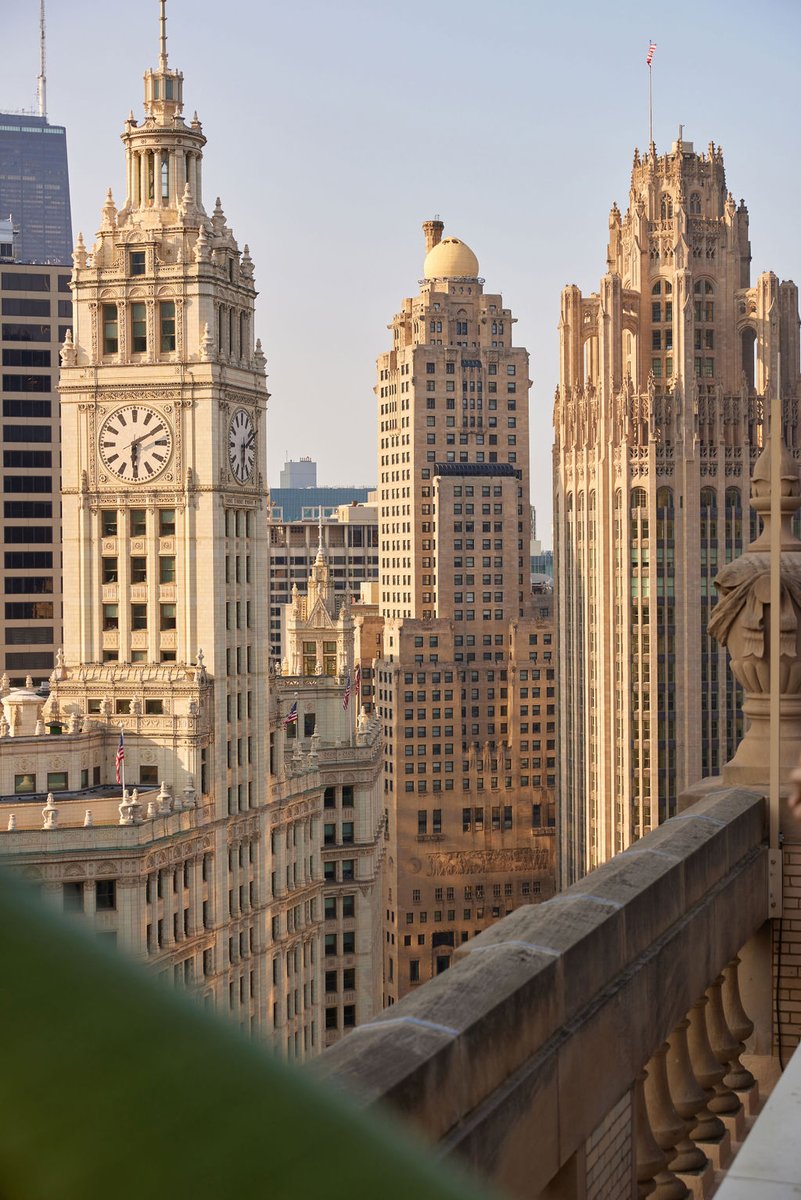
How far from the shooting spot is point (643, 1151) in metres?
7.83

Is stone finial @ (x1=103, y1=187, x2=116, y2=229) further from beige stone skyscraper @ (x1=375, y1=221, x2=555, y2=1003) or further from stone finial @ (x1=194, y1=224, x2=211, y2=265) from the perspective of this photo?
beige stone skyscraper @ (x1=375, y1=221, x2=555, y2=1003)

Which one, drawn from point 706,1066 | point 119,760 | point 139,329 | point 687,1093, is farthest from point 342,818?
A: point 687,1093

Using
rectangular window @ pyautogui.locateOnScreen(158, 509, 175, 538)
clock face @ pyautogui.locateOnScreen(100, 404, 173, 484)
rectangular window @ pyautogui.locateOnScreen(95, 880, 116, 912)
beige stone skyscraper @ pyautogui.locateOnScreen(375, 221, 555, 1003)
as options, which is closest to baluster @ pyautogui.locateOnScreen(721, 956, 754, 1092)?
rectangular window @ pyautogui.locateOnScreen(95, 880, 116, 912)

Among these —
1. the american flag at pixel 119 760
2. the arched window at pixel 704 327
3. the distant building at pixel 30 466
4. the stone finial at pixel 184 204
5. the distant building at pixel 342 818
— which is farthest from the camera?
the arched window at pixel 704 327

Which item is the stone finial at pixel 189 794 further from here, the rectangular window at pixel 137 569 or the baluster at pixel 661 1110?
the baluster at pixel 661 1110

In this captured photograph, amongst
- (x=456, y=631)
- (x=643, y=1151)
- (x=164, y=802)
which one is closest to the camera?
(x=643, y=1151)

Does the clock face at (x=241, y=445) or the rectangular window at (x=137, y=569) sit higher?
the clock face at (x=241, y=445)

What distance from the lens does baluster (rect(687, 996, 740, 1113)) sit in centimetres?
917

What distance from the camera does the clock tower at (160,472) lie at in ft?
277

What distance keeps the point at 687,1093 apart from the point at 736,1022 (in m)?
1.47

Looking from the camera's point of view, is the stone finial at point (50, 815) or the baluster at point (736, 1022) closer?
the baluster at point (736, 1022)

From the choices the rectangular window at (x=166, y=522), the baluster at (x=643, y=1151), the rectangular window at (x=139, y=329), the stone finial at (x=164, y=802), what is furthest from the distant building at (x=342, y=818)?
the baluster at (x=643, y=1151)

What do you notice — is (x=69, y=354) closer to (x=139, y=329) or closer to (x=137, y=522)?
(x=139, y=329)

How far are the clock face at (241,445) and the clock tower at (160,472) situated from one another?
0.27 metres
